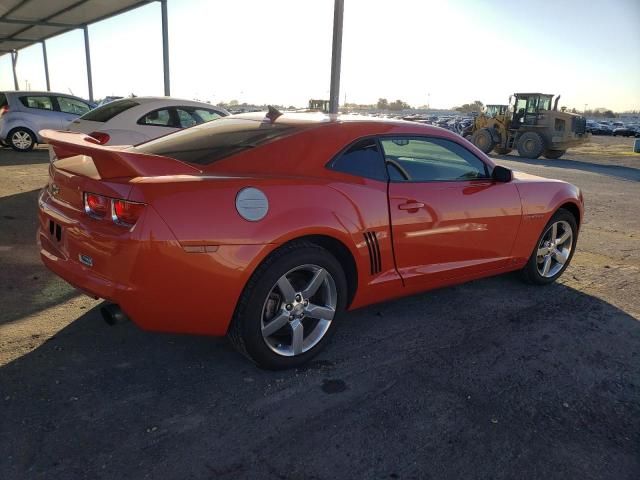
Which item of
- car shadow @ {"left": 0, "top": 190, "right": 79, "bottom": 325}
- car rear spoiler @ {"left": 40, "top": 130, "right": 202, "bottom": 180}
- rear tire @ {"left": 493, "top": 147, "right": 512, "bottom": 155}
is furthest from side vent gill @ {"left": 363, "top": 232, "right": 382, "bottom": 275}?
rear tire @ {"left": 493, "top": 147, "right": 512, "bottom": 155}

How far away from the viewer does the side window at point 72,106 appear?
13.2 meters

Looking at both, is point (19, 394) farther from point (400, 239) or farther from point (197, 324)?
point (400, 239)

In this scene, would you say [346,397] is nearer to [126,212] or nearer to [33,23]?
[126,212]

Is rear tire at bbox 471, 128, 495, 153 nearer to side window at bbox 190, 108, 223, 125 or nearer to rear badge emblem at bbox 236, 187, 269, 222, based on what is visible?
side window at bbox 190, 108, 223, 125

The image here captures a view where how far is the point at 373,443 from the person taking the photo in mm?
2324

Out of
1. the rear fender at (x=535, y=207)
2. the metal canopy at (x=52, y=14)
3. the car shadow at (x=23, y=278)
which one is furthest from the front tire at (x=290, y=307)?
the metal canopy at (x=52, y=14)

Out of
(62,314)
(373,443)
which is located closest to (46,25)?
(62,314)

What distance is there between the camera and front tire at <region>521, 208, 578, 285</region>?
4.48 m

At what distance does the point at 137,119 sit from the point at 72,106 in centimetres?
733

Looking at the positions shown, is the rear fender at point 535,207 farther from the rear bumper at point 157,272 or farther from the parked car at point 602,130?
the parked car at point 602,130

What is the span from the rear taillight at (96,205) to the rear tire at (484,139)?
21832 mm

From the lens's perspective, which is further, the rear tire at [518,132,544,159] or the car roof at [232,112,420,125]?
the rear tire at [518,132,544,159]

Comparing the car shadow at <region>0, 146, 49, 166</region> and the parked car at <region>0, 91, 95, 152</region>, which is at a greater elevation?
the parked car at <region>0, 91, 95, 152</region>

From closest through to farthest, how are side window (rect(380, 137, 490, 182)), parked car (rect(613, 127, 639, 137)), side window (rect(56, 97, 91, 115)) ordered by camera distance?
1. side window (rect(380, 137, 490, 182))
2. side window (rect(56, 97, 91, 115))
3. parked car (rect(613, 127, 639, 137))
